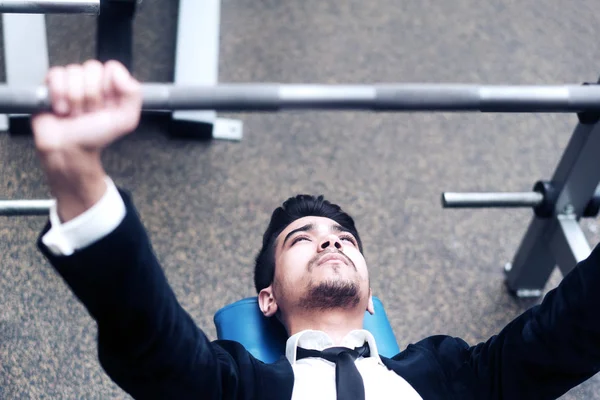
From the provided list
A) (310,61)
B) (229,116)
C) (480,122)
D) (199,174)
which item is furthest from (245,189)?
(480,122)

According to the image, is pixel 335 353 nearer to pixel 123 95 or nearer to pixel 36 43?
pixel 123 95

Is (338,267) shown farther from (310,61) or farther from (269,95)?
(310,61)

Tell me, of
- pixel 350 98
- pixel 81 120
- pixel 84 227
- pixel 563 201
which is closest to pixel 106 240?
pixel 84 227

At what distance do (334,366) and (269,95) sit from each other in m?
0.46

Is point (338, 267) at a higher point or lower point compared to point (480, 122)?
higher

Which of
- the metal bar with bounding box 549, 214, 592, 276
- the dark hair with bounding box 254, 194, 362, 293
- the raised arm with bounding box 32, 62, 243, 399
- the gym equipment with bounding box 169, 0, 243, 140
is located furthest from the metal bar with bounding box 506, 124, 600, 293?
the raised arm with bounding box 32, 62, 243, 399

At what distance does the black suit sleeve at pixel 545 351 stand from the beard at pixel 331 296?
0.62ft

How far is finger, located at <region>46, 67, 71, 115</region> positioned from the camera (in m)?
0.73

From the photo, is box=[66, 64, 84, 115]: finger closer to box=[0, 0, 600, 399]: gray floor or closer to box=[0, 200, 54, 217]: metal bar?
box=[0, 200, 54, 217]: metal bar

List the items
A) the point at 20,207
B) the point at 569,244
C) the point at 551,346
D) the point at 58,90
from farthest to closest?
the point at 569,244 < the point at 20,207 < the point at 551,346 < the point at 58,90

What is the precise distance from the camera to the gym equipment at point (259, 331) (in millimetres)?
1336

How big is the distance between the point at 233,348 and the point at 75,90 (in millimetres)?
538

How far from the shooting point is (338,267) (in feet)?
4.01

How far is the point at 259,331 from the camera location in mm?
1362
